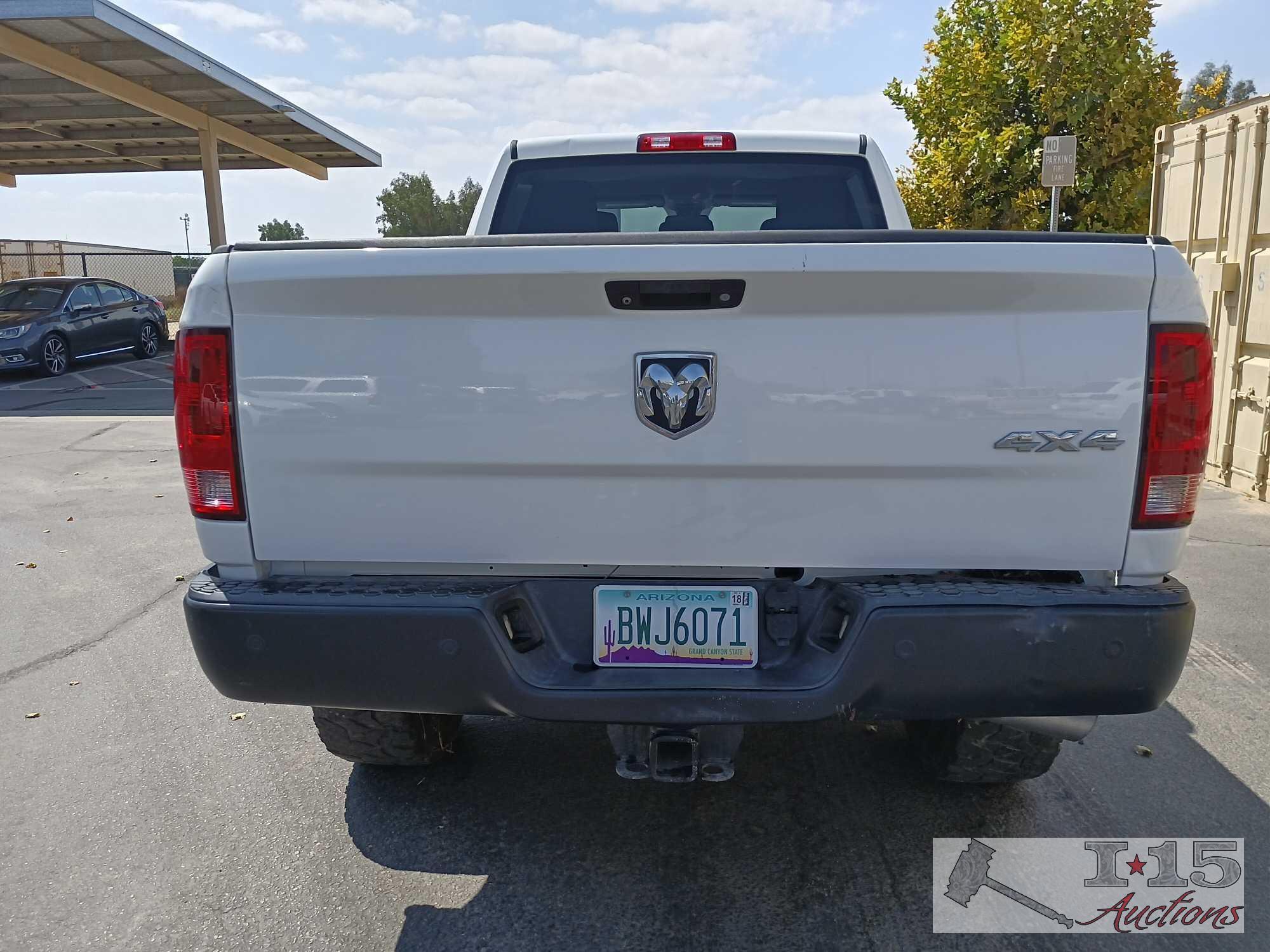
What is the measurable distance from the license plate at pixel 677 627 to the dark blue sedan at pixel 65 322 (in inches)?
657

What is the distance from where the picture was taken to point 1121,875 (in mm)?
2826

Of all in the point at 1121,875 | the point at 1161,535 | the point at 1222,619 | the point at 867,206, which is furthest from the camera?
the point at 1222,619

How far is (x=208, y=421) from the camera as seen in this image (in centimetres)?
241

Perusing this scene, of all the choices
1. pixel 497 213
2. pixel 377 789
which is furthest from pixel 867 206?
pixel 377 789

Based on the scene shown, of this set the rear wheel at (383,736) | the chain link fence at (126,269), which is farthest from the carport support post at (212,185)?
the rear wheel at (383,736)

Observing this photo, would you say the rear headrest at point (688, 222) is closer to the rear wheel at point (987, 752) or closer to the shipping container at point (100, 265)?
the rear wheel at point (987, 752)

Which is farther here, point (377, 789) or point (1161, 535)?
point (377, 789)

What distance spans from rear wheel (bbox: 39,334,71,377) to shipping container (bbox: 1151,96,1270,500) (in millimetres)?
16159

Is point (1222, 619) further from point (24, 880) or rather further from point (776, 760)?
point (24, 880)

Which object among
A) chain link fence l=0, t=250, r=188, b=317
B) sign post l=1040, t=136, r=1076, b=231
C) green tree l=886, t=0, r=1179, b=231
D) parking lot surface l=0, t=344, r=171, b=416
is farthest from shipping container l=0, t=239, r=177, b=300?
sign post l=1040, t=136, r=1076, b=231

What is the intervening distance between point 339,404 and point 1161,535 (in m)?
1.92

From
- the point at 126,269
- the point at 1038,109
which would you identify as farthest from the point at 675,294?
the point at 126,269

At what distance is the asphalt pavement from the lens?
2.62 metres

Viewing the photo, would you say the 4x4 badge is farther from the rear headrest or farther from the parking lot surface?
the parking lot surface
